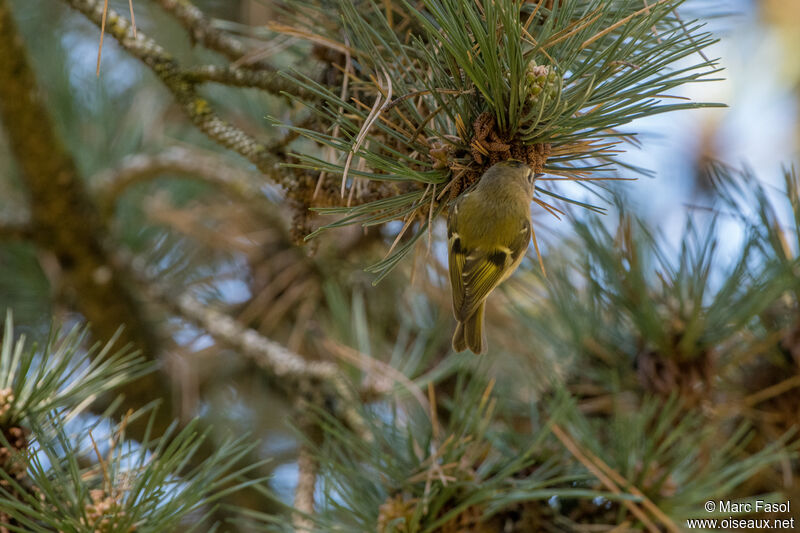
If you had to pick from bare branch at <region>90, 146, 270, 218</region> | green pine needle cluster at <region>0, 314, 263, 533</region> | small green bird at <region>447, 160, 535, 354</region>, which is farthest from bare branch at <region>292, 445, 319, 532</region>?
bare branch at <region>90, 146, 270, 218</region>

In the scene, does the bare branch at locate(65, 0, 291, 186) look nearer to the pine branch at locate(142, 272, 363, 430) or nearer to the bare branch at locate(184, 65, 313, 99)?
the bare branch at locate(184, 65, 313, 99)

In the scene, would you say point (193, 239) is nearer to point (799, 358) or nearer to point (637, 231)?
point (637, 231)

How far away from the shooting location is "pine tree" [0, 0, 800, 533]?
2.52 feet

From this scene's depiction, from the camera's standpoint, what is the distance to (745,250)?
4.05ft

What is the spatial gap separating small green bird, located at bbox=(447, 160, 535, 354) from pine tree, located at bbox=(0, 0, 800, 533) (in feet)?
0.08

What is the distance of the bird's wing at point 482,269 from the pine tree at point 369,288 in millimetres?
27

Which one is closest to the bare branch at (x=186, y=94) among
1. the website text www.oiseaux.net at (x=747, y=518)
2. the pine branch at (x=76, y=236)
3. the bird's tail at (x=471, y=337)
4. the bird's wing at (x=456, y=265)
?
the bird's wing at (x=456, y=265)

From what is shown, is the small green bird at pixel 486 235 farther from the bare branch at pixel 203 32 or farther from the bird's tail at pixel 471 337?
the bare branch at pixel 203 32

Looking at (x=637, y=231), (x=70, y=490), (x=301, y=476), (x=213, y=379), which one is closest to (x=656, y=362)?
(x=637, y=231)

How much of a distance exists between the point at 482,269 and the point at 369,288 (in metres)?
1.00

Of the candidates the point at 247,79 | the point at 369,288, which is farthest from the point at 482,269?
the point at 369,288

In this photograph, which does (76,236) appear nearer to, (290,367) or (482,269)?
(290,367)

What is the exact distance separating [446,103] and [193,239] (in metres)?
1.36

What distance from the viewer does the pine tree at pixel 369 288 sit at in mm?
769
